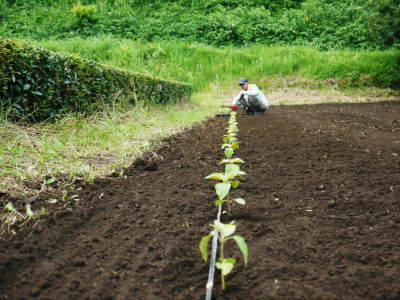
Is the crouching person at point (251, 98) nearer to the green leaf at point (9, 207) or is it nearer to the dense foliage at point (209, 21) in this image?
the green leaf at point (9, 207)

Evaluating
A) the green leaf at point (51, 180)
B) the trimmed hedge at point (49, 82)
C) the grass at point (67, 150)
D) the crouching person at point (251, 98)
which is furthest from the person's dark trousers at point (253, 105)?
the green leaf at point (51, 180)

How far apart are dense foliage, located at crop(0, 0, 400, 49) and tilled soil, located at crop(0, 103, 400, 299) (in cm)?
1310

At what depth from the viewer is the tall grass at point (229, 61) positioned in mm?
12133

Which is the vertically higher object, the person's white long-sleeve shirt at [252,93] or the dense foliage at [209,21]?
the dense foliage at [209,21]

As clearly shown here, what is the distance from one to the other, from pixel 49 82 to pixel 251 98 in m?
4.22

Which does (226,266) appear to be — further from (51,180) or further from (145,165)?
(145,165)

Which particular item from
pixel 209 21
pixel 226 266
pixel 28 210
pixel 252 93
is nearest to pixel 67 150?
pixel 28 210

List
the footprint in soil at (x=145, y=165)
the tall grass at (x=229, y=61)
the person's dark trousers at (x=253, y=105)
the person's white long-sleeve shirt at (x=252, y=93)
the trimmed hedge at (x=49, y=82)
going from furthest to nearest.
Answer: the tall grass at (x=229, y=61), the person's dark trousers at (x=253, y=105), the person's white long-sleeve shirt at (x=252, y=93), the trimmed hedge at (x=49, y=82), the footprint in soil at (x=145, y=165)

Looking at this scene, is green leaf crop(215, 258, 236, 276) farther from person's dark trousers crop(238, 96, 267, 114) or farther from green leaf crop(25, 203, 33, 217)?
person's dark trousers crop(238, 96, 267, 114)

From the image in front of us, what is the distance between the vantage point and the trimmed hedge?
3.22 metres

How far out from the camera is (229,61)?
1327cm

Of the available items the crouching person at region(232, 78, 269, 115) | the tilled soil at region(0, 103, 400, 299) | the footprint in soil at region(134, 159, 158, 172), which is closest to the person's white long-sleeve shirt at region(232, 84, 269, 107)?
the crouching person at region(232, 78, 269, 115)

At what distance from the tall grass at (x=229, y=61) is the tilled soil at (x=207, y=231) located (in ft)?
33.4

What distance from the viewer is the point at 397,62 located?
11.8m
